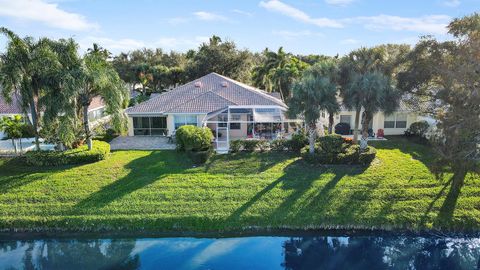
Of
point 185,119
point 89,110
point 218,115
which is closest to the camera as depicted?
point 218,115

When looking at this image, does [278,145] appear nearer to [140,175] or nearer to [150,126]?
[140,175]

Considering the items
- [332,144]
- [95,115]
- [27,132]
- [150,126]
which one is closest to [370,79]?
[332,144]

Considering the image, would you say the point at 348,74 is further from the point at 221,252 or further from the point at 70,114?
the point at 70,114

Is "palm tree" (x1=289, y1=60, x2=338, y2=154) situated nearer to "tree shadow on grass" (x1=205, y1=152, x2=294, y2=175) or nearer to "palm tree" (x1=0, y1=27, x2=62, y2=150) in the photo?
"tree shadow on grass" (x1=205, y1=152, x2=294, y2=175)

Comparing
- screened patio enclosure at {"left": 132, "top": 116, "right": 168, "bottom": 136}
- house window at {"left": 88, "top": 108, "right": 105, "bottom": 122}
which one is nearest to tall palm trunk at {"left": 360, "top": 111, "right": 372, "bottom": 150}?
screened patio enclosure at {"left": 132, "top": 116, "right": 168, "bottom": 136}

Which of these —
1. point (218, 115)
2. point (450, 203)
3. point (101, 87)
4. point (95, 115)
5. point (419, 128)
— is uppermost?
point (101, 87)

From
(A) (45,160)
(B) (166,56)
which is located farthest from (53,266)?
(B) (166,56)
